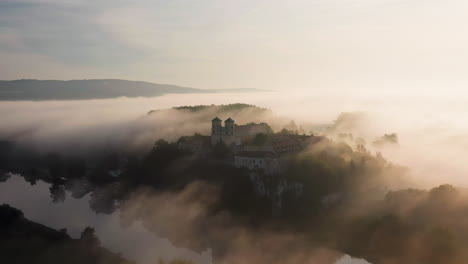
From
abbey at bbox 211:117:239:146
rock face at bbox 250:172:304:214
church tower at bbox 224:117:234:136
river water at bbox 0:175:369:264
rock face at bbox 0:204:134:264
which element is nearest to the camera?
rock face at bbox 0:204:134:264

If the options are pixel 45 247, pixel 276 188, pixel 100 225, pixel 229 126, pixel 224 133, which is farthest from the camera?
pixel 229 126

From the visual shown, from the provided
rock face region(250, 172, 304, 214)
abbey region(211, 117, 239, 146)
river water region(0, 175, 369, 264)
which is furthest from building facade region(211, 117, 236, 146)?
river water region(0, 175, 369, 264)

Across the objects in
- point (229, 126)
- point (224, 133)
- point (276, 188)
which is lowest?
point (276, 188)

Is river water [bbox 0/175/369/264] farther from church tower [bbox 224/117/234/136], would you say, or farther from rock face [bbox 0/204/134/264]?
church tower [bbox 224/117/234/136]

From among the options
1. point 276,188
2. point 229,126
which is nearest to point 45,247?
point 276,188

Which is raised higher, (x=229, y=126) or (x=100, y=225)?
(x=229, y=126)

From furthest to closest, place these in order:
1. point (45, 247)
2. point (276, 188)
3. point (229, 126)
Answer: point (229, 126) → point (276, 188) → point (45, 247)

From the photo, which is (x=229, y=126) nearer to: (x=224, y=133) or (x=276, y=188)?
(x=224, y=133)
